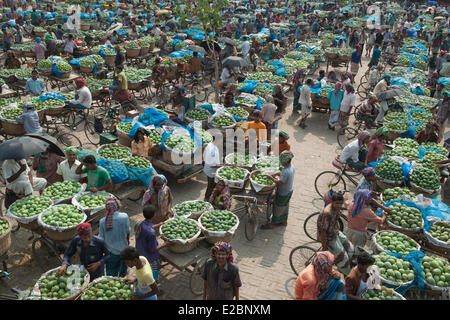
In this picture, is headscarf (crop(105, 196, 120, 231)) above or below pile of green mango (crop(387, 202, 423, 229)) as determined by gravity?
above

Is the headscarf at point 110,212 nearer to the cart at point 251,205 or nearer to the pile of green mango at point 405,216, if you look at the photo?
the cart at point 251,205

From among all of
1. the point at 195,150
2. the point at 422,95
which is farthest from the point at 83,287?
the point at 422,95

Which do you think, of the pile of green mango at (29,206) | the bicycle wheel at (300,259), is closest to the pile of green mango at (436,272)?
the bicycle wheel at (300,259)

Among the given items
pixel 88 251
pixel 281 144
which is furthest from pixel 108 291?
pixel 281 144

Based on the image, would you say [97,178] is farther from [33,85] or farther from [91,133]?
[33,85]

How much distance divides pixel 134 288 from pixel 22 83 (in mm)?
10727

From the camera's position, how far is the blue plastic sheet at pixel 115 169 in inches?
307

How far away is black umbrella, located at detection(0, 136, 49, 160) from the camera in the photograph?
21.8 ft

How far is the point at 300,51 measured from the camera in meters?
20.5

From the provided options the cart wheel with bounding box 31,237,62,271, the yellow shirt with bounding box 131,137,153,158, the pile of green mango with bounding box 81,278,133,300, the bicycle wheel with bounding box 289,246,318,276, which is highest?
the yellow shirt with bounding box 131,137,153,158

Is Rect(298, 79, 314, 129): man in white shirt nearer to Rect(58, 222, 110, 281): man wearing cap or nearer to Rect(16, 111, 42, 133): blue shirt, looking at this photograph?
Rect(16, 111, 42, 133): blue shirt

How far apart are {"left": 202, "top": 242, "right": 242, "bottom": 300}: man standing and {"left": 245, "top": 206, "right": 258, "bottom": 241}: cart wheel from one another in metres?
2.83

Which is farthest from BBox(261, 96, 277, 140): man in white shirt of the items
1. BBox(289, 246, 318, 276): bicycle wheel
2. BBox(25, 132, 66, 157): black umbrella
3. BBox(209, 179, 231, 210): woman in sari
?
BBox(25, 132, 66, 157): black umbrella

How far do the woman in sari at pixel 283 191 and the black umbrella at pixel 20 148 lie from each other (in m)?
4.69
